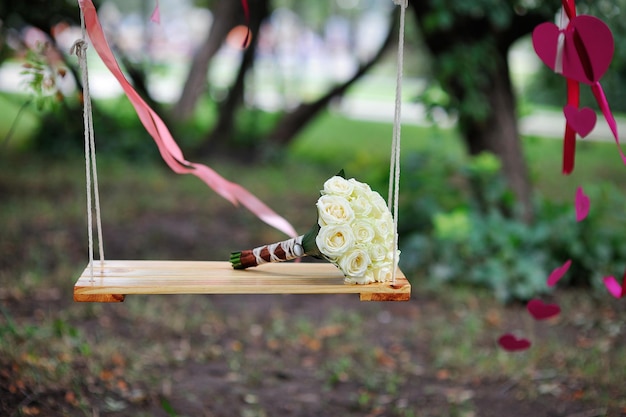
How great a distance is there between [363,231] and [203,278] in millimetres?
474

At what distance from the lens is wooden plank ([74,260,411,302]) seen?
210 cm

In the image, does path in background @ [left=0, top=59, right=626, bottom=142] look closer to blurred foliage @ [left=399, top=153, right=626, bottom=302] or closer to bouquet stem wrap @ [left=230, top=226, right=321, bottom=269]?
blurred foliage @ [left=399, top=153, right=626, bottom=302]

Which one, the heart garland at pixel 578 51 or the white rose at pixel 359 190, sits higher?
the heart garland at pixel 578 51

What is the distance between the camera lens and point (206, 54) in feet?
31.0

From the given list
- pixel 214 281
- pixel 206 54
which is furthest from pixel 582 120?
pixel 206 54

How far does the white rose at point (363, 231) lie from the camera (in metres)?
2.22

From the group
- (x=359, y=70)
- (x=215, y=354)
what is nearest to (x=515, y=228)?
(x=215, y=354)

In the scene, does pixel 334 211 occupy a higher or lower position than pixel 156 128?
lower

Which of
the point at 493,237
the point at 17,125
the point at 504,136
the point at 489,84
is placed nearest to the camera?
the point at 493,237

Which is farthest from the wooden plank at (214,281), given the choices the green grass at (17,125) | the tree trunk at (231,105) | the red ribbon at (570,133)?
the tree trunk at (231,105)

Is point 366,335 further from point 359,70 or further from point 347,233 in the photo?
point 359,70

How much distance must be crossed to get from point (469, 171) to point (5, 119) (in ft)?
29.6

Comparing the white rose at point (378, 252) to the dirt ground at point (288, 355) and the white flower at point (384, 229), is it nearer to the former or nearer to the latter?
the white flower at point (384, 229)

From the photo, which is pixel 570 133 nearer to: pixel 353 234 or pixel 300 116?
pixel 353 234
